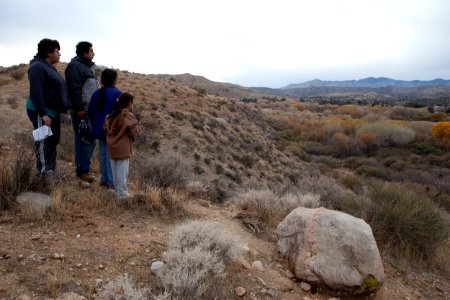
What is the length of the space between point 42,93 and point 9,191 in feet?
4.15

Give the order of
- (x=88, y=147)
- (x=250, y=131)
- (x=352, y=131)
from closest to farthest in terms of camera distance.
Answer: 1. (x=88, y=147)
2. (x=250, y=131)
3. (x=352, y=131)

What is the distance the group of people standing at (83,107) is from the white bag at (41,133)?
71 mm

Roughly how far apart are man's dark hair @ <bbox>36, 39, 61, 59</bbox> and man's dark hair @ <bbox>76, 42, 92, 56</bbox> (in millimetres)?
328

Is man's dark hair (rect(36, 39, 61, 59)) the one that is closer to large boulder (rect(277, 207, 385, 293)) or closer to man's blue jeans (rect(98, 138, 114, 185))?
man's blue jeans (rect(98, 138, 114, 185))

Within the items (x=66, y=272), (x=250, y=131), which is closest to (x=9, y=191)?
(x=66, y=272)

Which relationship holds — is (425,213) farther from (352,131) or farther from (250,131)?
(352,131)

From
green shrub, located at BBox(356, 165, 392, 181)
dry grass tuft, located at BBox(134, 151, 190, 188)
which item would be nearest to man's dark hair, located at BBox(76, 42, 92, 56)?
dry grass tuft, located at BBox(134, 151, 190, 188)

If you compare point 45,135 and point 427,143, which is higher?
point 45,135

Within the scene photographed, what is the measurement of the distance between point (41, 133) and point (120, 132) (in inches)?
37.6

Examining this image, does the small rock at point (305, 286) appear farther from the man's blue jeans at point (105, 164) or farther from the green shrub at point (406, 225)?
the man's blue jeans at point (105, 164)

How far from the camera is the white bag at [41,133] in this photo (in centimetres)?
456

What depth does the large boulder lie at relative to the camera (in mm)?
4090

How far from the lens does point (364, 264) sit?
13.7ft

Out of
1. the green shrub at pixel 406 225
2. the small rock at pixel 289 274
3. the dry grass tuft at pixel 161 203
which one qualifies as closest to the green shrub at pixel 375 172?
the green shrub at pixel 406 225
